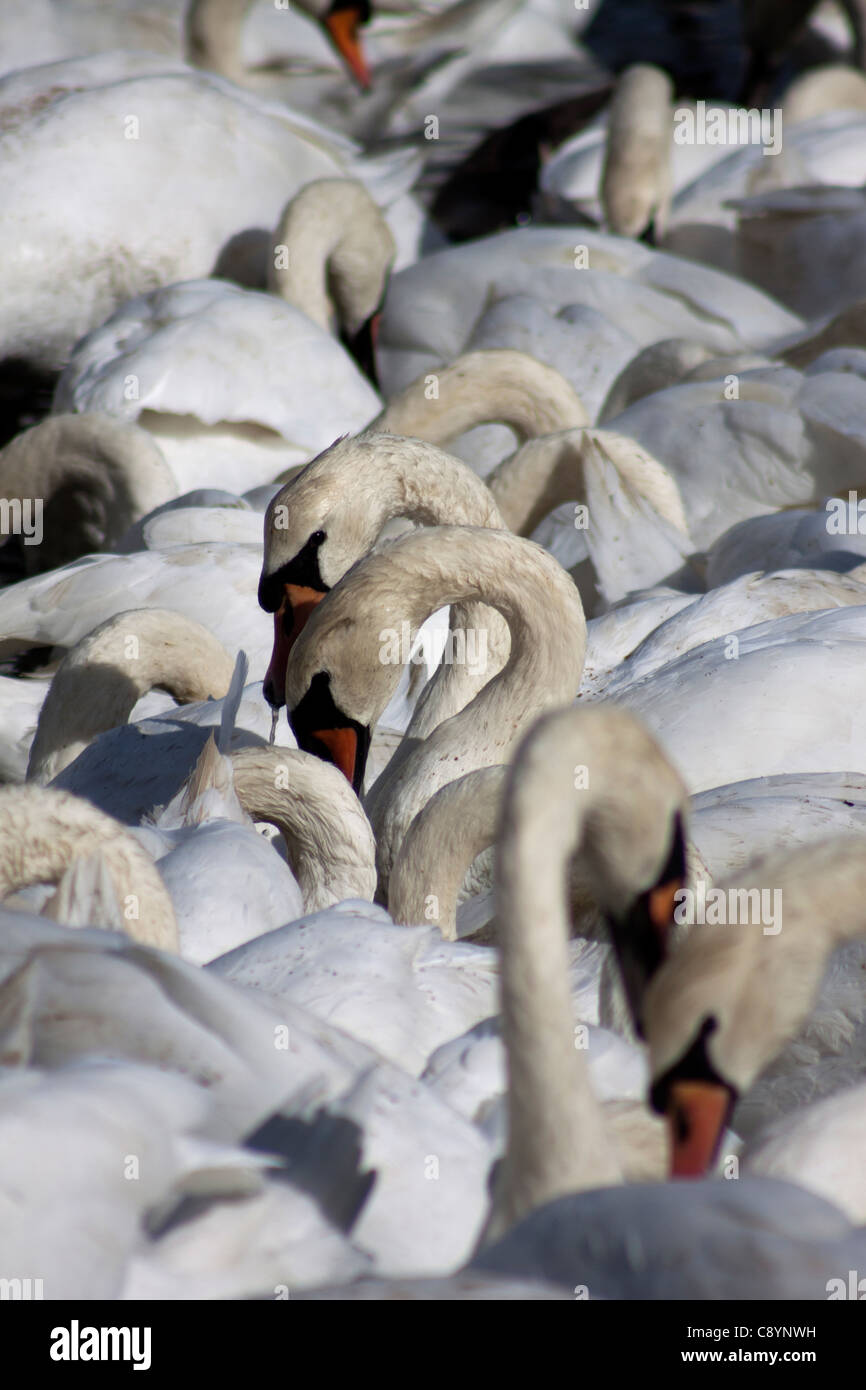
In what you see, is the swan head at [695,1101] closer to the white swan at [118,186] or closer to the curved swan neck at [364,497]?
the curved swan neck at [364,497]

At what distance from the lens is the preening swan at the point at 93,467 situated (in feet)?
16.7

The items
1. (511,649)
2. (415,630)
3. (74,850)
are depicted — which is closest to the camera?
(74,850)

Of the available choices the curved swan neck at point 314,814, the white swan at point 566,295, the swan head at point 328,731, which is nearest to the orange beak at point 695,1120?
the curved swan neck at point 314,814

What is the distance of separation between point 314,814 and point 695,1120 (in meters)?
1.44

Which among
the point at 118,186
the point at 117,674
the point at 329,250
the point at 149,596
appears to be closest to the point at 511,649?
the point at 117,674

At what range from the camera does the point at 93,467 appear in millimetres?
5172

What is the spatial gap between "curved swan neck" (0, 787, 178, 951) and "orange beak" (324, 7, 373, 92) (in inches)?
292

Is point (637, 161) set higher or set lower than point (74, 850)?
higher

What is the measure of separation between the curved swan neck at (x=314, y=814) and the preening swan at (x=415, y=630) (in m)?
0.15

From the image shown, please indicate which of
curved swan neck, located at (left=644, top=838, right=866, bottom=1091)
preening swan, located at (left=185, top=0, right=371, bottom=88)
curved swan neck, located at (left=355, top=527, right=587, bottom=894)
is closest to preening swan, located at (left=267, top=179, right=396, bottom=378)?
preening swan, located at (left=185, top=0, right=371, bottom=88)

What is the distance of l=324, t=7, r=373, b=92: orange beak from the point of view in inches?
368

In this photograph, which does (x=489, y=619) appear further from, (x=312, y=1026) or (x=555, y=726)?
(x=555, y=726)

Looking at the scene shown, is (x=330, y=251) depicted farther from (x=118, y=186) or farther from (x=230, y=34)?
(x=230, y=34)

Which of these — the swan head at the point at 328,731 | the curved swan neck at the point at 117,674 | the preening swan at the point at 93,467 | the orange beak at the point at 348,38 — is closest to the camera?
the swan head at the point at 328,731
